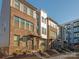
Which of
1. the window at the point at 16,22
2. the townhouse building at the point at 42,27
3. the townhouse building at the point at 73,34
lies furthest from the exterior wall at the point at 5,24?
the townhouse building at the point at 73,34

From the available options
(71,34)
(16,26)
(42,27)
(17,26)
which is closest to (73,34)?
(71,34)

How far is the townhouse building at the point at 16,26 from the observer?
2966 cm

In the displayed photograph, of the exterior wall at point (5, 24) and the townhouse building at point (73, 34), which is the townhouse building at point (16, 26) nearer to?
the exterior wall at point (5, 24)

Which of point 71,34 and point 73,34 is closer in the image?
point 73,34

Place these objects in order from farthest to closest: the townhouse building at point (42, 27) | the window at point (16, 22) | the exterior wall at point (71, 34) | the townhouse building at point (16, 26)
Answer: the exterior wall at point (71, 34) < the townhouse building at point (42, 27) < the window at point (16, 22) < the townhouse building at point (16, 26)

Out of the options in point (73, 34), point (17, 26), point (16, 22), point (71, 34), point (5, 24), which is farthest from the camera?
point (71, 34)

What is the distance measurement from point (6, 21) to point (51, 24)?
24022mm

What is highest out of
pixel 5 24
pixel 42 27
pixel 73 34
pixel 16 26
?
pixel 42 27

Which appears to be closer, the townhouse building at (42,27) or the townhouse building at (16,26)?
the townhouse building at (16,26)

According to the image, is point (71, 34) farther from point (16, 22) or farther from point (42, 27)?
point (16, 22)

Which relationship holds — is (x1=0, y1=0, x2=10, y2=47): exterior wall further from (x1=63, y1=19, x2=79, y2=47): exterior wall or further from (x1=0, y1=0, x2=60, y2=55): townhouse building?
(x1=63, y1=19, x2=79, y2=47): exterior wall

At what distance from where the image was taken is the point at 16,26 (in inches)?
1241

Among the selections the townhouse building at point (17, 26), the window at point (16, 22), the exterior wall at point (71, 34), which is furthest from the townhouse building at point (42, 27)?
the exterior wall at point (71, 34)

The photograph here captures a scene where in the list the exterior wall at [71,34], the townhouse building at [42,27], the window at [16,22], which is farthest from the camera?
the exterior wall at [71,34]
